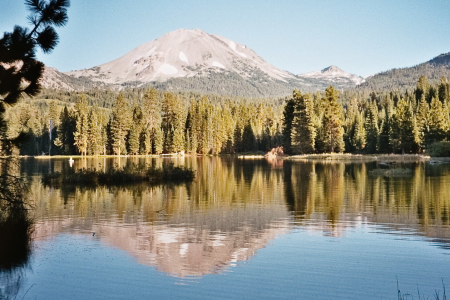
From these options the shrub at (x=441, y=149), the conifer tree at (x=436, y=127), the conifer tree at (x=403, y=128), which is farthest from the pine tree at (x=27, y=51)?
the conifer tree at (x=403, y=128)

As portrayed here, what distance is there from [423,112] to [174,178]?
70016 millimetres

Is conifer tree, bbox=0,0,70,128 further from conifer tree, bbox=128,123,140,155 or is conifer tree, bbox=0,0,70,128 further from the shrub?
conifer tree, bbox=128,123,140,155

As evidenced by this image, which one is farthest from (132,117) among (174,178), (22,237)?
(22,237)

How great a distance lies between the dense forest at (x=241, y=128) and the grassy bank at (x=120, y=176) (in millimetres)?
45260

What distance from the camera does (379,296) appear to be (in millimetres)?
9875

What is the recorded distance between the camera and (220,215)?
20.7m

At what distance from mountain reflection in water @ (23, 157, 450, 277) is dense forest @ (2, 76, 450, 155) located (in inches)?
2214

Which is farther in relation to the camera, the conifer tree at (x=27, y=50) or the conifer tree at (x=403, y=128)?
the conifer tree at (x=403, y=128)

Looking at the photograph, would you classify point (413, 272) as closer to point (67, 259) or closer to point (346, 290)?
point (346, 290)

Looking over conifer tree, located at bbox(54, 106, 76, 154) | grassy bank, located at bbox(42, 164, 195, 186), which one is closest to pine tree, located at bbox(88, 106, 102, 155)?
conifer tree, located at bbox(54, 106, 76, 154)

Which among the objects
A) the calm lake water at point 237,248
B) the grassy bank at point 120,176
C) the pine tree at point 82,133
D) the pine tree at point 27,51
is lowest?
the calm lake water at point 237,248

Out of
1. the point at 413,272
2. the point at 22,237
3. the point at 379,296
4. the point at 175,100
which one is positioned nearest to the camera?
the point at 379,296

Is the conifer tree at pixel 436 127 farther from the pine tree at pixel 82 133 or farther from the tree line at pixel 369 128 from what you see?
the pine tree at pixel 82 133

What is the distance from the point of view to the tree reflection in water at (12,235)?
10641 millimetres
